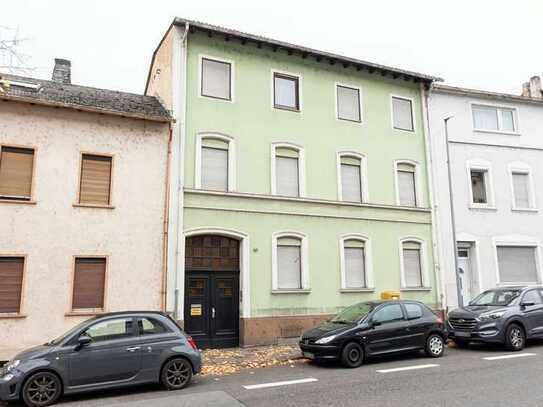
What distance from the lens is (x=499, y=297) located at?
13.7 m

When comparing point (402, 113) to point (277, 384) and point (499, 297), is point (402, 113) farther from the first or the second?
point (277, 384)

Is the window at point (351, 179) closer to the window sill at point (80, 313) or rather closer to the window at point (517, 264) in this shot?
the window at point (517, 264)

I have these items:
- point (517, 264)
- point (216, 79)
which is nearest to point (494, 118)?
point (517, 264)

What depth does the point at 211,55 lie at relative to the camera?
15.9 meters

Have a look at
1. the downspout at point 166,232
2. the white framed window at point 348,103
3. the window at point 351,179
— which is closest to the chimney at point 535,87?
the white framed window at point 348,103

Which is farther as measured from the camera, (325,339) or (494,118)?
(494,118)

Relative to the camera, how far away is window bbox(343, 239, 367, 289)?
54.4 feet

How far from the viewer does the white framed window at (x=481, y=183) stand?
19.5 m

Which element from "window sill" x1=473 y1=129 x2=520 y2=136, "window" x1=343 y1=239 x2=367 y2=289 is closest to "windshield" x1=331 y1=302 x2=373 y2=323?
"window" x1=343 y1=239 x2=367 y2=289

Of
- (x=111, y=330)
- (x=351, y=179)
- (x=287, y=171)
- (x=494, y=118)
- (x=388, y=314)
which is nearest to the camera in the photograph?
(x=111, y=330)

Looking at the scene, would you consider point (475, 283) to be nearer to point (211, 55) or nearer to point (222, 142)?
point (222, 142)

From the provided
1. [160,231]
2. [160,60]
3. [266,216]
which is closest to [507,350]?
[266,216]

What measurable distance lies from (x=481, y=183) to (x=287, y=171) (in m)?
9.30

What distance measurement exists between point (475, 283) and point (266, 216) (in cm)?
953
